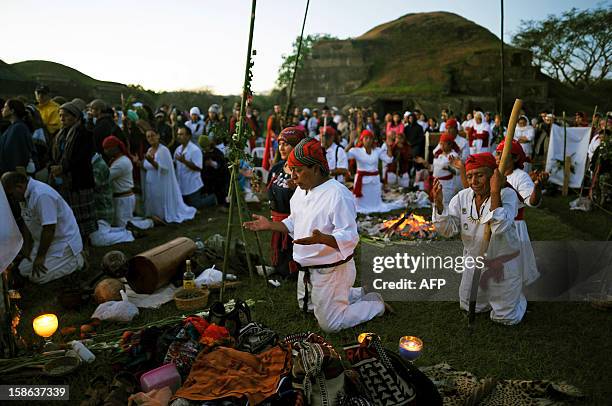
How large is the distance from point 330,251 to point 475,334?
1686 mm

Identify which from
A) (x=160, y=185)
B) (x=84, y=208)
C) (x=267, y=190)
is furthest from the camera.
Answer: (x=160, y=185)

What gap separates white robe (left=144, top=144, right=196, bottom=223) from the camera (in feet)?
29.3

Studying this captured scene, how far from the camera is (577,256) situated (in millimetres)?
5809

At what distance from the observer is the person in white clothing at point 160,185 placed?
29.2 feet

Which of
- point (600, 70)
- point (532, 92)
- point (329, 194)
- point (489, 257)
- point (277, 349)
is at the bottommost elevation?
point (277, 349)

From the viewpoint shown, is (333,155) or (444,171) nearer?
(333,155)

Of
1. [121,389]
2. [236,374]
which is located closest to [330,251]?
[236,374]

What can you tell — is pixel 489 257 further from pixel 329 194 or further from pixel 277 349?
pixel 277 349

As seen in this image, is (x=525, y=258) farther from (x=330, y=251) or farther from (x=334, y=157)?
(x=334, y=157)

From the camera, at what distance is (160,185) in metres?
9.02

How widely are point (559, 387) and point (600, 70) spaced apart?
4133 cm

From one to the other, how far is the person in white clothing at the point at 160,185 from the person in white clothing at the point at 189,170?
2.22 ft

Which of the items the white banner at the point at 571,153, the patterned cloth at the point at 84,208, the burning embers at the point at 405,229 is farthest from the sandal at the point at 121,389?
the white banner at the point at 571,153

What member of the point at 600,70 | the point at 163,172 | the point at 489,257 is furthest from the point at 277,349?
the point at 600,70
